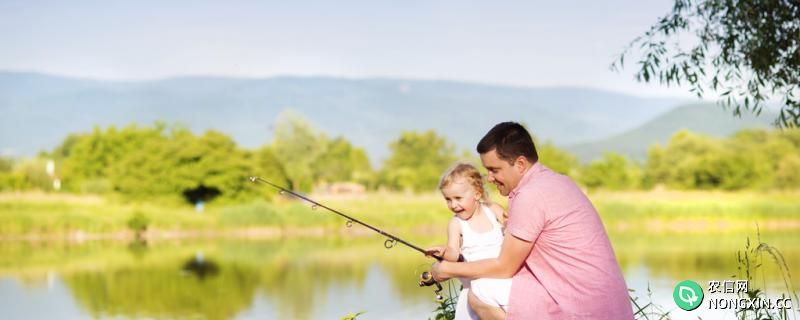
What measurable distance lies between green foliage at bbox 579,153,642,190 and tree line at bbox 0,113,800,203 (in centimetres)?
4

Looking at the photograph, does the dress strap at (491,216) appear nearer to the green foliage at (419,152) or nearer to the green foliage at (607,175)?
the green foliage at (607,175)

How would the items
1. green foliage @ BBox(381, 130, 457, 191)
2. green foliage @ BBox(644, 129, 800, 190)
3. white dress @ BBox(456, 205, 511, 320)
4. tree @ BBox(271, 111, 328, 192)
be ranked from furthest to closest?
tree @ BBox(271, 111, 328, 192)
green foliage @ BBox(381, 130, 457, 191)
green foliage @ BBox(644, 129, 800, 190)
white dress @ BBox(456, 205, 511, 320)

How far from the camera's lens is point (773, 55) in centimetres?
676

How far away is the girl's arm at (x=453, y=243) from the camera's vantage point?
372cm

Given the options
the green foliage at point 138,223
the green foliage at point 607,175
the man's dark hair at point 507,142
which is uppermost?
the green foliage at point 607,175

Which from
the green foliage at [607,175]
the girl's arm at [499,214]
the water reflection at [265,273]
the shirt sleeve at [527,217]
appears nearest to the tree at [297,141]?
the green foliage at [607,175]

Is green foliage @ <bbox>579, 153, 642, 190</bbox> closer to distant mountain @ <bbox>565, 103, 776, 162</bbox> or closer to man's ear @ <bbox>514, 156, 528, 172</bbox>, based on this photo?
man's ear @ <bbox>514, 156, 528, 172</bbox>

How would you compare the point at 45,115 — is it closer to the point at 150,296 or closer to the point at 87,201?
the point at 87,201

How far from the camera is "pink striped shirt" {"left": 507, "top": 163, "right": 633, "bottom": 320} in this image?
319 cm

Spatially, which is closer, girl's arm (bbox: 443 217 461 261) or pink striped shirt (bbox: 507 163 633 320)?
pink striped shirt (bbox: 507 163 633 320)

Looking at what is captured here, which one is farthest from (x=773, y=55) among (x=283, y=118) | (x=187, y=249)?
(x=283, y=118)

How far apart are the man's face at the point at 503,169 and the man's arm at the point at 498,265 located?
0.59ft

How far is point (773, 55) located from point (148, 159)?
2477 centimetres

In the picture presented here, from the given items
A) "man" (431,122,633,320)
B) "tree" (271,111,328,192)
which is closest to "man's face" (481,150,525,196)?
"man" (431,122,633,320)
